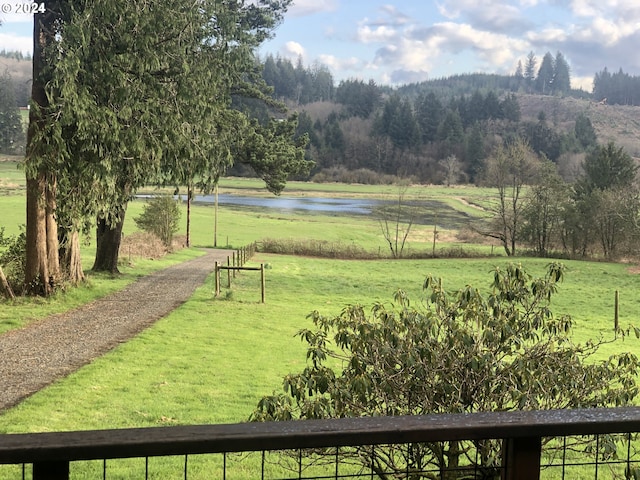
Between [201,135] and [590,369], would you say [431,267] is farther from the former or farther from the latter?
[590,369]

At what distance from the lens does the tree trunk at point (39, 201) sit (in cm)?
1278

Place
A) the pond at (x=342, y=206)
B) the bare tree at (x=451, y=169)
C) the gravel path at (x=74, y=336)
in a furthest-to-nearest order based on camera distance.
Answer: the bare tree at (x=451, y=169) → the pond at (x=342, y=206) → the gravel path at (x=74, y=336)

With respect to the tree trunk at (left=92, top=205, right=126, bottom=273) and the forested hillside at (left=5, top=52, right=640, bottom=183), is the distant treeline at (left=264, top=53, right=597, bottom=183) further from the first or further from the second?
the tree trunk at (left=92, top=205, right=126, bottom=273)

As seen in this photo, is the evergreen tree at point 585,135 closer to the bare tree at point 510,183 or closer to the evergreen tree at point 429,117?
the evergreen tree at point 429,117

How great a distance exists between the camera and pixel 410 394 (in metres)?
3.80

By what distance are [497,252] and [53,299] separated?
34.2 meters

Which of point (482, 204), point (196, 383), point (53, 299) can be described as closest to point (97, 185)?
A: point (53, 299)

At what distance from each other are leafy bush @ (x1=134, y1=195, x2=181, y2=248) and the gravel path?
13.4 m

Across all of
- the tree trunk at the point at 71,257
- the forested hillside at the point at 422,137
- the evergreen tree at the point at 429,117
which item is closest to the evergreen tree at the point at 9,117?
the tree trunk at the point at 71,257

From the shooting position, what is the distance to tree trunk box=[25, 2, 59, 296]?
1278cm

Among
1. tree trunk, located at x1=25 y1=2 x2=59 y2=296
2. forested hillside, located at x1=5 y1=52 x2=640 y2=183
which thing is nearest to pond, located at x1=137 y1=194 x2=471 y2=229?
forested hillside, located at x1=5 y1=52 x2=640 y2=183

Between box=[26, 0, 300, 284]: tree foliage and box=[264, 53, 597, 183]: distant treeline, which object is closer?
box=[26, 0, 300, 284]: tree foliage

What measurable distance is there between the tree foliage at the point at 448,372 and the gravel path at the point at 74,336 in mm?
5448

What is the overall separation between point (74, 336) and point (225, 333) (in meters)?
Result: 3.25
